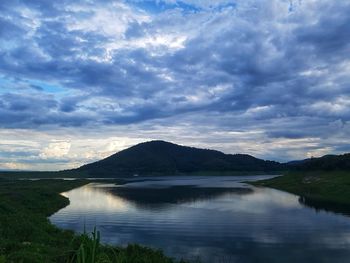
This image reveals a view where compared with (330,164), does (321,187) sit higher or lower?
lower

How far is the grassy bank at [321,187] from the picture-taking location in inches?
4029

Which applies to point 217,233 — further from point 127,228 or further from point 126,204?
point 126,204

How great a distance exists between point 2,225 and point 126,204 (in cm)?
6024

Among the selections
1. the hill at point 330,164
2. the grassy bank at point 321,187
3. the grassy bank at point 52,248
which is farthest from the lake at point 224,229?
the hill at point 330,164

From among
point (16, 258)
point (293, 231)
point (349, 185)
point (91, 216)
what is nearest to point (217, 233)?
point (293, 231)

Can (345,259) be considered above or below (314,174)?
below

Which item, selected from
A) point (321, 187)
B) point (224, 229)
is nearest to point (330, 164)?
point (321, 187)

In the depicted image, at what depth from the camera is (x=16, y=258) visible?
25203mm

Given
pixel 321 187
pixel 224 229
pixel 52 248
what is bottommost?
pixel 224 229

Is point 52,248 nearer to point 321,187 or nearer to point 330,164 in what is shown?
point 321,187

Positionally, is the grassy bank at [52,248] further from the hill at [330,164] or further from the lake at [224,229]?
the hill at [330,164]

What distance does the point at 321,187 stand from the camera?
136625 millimetres

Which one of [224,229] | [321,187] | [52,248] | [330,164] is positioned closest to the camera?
[52,248]

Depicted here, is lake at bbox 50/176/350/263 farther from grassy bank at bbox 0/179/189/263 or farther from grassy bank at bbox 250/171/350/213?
grassy bank at bbox 250/171/350/213
